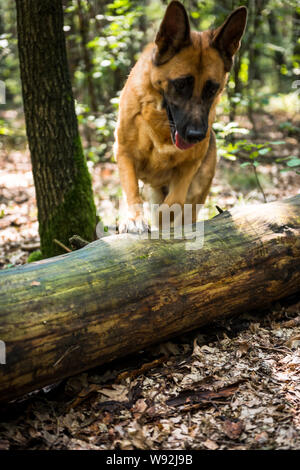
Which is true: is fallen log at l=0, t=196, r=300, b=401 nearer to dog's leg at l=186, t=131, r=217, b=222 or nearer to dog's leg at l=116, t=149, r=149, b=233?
dog's leg at l=116, t=149, r=149, b=233

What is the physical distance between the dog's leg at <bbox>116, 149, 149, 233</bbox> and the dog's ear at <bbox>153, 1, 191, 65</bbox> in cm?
103

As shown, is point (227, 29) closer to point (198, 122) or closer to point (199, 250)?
point (198, 122)

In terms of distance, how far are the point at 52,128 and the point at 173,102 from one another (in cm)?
126

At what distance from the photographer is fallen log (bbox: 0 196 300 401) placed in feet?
7.67

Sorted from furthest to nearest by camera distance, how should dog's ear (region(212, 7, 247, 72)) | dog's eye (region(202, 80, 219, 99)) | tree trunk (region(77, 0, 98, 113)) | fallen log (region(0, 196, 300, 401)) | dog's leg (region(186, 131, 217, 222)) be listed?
tree trunk (region(77, 0, 98, 113)) → dog's leg (region(186, 131, 217, 222)) → dog's eye (region(202, 80, 219, 99)) → dog's ear (region(212, 7, 247, 72)) → fallen log (region(0, 196, 300, 401))

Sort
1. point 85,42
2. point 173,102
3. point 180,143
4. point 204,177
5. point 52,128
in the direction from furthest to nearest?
point 85,42 → point 204,177 → point 52,128 → point 180,143 → point 173,102

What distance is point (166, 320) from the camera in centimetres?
283

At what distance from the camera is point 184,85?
3.61m

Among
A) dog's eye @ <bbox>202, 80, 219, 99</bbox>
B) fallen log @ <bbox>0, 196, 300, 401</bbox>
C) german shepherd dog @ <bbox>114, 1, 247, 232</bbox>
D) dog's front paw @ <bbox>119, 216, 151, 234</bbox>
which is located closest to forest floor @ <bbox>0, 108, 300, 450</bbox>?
fallen log @ <bbox>0, 196, 300, 401</bbox>

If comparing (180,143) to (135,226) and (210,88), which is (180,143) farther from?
(135,226)
